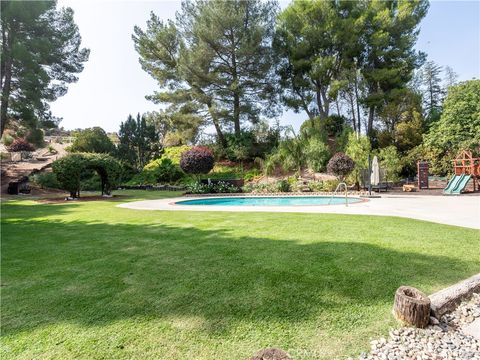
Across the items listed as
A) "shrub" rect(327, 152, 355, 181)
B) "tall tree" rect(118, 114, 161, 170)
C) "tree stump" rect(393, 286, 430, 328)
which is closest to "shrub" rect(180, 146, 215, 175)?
"shrub" rect(327, 152, 355, 181)

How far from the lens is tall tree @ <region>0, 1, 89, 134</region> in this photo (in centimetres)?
1658

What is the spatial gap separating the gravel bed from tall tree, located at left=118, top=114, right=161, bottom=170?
1012 inches

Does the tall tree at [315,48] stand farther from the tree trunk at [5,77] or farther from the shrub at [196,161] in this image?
the tree trunk at [5,77]

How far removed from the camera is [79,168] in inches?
531

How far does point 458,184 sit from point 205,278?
1528cm

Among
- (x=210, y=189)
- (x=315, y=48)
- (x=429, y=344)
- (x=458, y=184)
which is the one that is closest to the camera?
(x=429, y=344)

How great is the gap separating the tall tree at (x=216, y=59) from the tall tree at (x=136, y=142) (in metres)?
3.23

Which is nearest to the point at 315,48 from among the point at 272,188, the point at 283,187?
the point at 283,187

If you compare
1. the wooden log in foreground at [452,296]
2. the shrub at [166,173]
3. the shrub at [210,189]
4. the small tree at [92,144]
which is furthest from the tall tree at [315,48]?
the wooden log in foreground at [452,296]

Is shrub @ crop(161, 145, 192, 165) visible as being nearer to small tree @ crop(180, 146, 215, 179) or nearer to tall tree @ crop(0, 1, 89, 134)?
small tree @ crop(180, 146, 215, 179)

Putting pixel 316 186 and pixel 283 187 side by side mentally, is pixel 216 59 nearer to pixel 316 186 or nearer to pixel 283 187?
pixel 283 187

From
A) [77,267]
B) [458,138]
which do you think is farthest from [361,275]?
[458,138]

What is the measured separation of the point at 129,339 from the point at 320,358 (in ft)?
4.60

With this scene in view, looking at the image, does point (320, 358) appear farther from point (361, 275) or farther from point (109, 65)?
point (109, 65)
